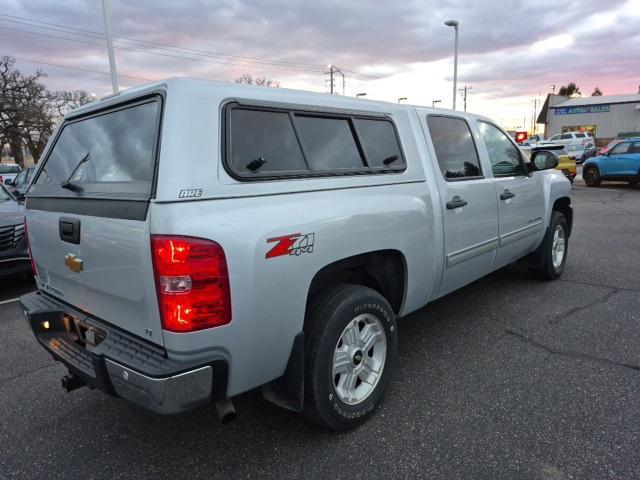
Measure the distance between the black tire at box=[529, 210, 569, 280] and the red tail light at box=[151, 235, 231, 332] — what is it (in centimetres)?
434

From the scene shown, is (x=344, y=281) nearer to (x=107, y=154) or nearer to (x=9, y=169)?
(x=107, y=154)

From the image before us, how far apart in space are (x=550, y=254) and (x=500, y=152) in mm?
1581

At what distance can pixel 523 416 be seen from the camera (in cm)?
277

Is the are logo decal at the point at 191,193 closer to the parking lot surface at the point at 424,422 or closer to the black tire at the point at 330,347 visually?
the black tire at the point at 330,347

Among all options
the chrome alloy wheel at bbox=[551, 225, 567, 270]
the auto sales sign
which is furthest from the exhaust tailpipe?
the auto sales sign

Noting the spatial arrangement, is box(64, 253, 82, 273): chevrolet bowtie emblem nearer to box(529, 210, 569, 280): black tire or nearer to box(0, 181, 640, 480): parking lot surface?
box(0, 181, 640, 480): parking lot surface

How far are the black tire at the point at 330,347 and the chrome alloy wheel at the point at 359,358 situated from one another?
36 mm

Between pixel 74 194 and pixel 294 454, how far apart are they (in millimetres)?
1867

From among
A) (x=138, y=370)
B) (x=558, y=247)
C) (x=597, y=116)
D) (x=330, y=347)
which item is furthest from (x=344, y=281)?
(x=597, y=116)

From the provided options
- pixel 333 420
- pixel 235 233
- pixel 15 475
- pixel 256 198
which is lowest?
pixel 15 475

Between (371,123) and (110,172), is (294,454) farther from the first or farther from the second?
(371,123)

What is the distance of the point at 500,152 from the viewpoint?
14.3 ft

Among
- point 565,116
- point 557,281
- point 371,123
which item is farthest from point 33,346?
point 565,116

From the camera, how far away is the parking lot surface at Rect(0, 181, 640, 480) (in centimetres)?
239
